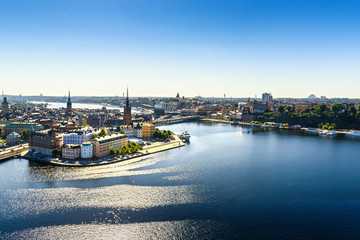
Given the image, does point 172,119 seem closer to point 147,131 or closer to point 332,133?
point 147,131

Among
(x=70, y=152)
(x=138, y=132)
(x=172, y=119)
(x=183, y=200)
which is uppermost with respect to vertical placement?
(x=138, y=132)

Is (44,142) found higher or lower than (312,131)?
higher

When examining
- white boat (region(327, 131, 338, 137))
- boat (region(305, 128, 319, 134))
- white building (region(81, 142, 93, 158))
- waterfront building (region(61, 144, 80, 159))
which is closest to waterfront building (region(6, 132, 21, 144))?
waterfront building (region(61, 144, 80, 159))

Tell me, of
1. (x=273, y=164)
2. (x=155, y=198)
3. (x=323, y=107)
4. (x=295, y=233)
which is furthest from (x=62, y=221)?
(x=323, y=107)

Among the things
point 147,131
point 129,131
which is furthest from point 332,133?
point 129,131

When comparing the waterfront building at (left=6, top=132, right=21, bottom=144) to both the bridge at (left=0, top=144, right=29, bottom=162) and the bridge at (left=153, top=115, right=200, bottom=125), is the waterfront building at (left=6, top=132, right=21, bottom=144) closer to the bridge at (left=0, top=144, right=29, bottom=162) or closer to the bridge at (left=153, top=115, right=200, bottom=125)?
the bridge at (left=0, top=144, right=29, bottom=162)

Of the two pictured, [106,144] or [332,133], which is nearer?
[106,144]
